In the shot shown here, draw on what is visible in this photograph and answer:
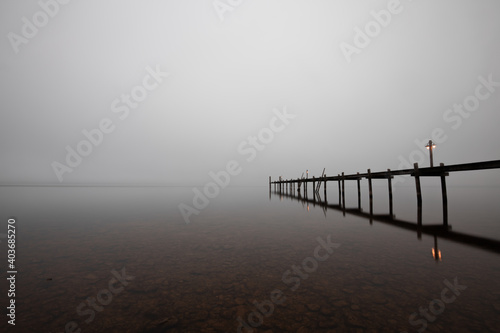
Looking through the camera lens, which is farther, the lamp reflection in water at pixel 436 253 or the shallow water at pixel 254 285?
the lamp reflection in water at pixel 436 253

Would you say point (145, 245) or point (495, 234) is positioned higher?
point (145, 245)

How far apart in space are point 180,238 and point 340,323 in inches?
283

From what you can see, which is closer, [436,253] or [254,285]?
[254,285]

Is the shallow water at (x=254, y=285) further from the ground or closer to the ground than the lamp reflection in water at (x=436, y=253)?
further from the ground

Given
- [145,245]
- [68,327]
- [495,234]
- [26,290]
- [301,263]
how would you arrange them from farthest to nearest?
[495,234] → [145,245] → [301,263] → [26,290] → [68,327]

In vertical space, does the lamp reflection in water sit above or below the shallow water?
below

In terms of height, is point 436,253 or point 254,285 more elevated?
point 254,285

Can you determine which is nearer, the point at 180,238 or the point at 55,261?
A: the point at 55,261

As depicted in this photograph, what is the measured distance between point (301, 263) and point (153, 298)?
388 cm

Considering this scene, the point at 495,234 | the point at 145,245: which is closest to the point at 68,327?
the point at 145,245

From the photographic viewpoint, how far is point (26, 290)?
451 cm

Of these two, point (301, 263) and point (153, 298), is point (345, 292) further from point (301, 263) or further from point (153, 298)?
point (153, 298)

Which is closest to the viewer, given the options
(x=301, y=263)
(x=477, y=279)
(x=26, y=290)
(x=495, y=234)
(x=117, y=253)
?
(x=26, y=290)

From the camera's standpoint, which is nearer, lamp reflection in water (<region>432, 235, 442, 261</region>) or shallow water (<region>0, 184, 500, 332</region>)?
shallow water (<region>0, 184, 500, 332</region>)
